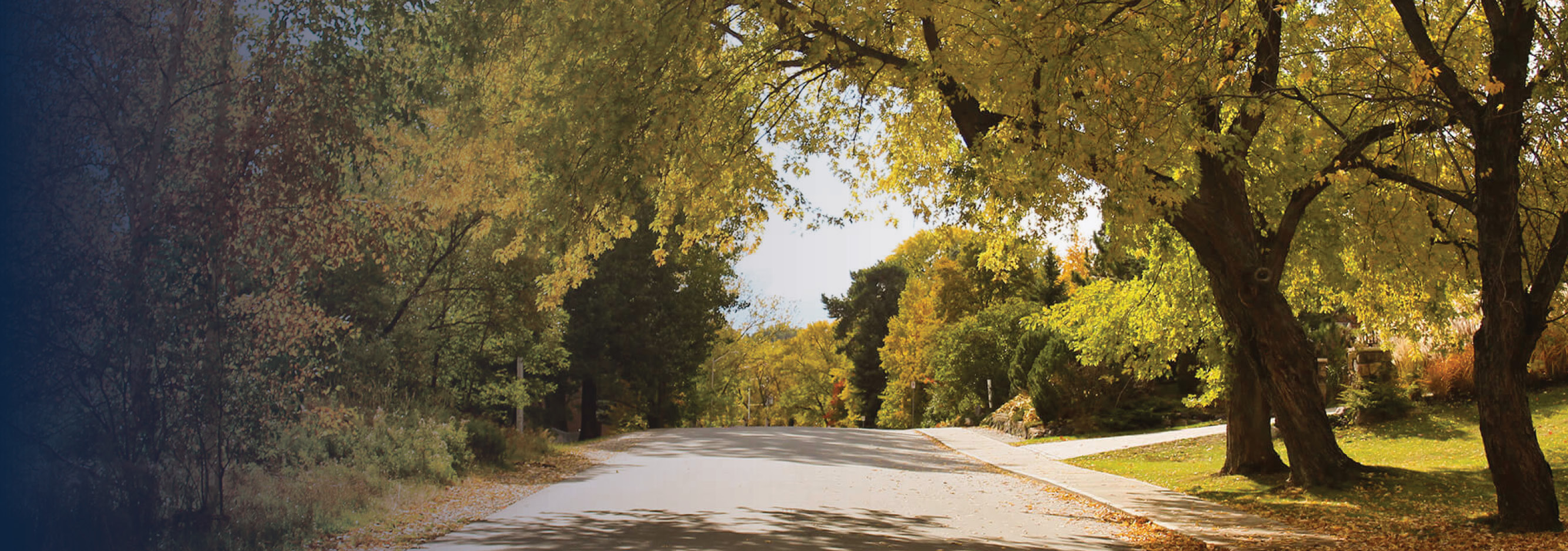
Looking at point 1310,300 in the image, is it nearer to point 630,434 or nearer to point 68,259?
point 68,259

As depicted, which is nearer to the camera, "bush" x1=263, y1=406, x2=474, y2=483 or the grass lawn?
the grass lawn

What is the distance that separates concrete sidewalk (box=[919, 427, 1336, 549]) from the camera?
930 centimetres

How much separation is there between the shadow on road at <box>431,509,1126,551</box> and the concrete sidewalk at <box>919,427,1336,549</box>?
1141 mm

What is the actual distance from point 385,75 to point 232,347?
307 centimetres

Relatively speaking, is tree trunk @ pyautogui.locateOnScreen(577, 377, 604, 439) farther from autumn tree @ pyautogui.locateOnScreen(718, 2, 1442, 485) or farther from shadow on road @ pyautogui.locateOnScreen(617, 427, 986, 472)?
autumn tree @ pyautogui.locateOnScreen(718, 2, 1442, 485)

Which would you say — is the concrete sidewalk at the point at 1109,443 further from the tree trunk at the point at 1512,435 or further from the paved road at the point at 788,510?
the tree trunk at the point at 1512,435

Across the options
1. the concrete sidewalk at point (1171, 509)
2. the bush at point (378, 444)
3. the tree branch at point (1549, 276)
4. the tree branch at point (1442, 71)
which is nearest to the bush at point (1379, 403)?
the concrete sidewalk at point (1171, 509)

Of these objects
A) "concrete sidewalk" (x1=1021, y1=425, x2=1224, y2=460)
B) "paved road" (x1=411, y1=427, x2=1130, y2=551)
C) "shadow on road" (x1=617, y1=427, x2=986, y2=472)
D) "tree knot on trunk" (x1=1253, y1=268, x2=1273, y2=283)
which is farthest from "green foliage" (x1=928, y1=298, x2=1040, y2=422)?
"tree knot on trunk" (x1=1253, y1=268, x2=1273, y2=283)

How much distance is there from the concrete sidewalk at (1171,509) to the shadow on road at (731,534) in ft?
3.74

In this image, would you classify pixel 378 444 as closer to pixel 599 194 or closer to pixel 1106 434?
pixel 599 194

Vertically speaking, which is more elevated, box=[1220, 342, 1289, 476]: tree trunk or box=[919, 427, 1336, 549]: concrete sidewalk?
box=[1220, 342, 1289, 476]: tree trunk

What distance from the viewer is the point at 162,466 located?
7.80 metres

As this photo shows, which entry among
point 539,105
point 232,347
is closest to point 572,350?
point 539,105

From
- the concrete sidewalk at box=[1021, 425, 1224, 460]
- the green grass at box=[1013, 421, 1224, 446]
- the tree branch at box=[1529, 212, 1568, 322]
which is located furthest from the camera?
the green grass at box=[1013, 421, 1224, 446]
